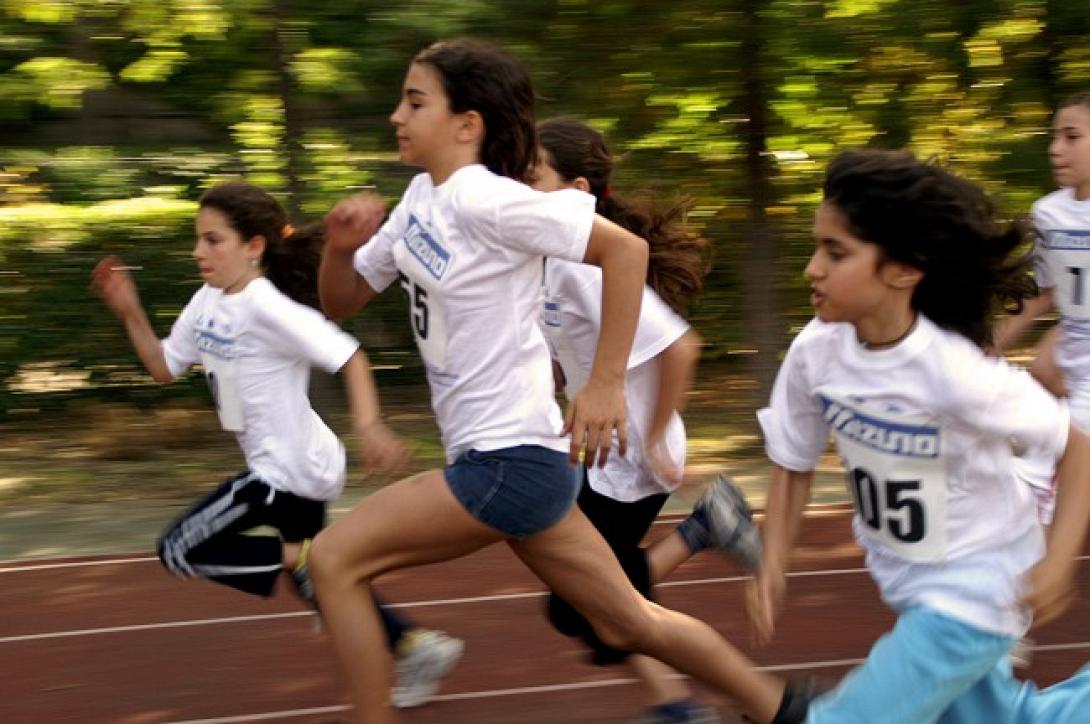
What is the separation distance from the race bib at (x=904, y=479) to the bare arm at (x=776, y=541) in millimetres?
234

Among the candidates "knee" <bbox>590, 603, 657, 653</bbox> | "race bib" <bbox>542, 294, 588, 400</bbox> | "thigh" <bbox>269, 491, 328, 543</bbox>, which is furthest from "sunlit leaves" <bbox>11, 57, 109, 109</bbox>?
"knee" <bbox>590, 603, 657, 653</bbox>

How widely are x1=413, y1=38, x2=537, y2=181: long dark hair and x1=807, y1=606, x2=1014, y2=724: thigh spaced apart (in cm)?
143

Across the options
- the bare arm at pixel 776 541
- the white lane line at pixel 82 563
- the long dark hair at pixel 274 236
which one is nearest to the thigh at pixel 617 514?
the bare arm at pixel 776 541

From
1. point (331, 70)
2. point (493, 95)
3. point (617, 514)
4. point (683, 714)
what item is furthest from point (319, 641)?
point (331, 70)

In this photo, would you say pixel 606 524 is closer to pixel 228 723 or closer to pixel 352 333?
pixel 228 723

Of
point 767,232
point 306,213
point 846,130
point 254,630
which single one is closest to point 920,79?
point 846,130

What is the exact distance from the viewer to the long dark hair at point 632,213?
4527mm

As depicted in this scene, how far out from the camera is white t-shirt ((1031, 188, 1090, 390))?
231 inches

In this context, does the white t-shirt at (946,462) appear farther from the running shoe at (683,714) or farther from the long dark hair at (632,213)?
the long dark hair at (632,213)

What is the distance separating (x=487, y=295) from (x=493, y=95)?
492 millimetres

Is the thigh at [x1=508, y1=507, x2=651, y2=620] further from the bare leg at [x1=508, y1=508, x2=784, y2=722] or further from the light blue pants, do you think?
the light blue pants

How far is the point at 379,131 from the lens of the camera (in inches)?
372

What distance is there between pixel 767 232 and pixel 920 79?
118 centimetres

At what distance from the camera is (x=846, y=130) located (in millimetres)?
9078
